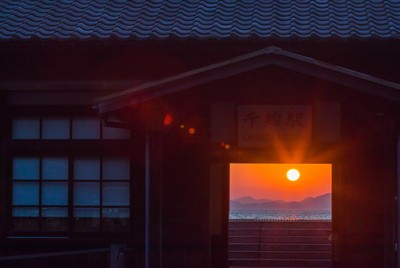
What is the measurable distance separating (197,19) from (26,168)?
338cm

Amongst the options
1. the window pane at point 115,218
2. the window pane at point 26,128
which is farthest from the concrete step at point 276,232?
the window pane at point 26,128

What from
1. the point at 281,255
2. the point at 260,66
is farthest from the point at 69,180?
the point at 281,255

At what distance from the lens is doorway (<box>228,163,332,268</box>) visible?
51.2 feet

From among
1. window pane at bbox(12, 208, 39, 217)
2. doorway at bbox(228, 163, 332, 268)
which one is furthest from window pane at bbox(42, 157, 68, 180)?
doorway at bbox(228, 163, 332, 268)

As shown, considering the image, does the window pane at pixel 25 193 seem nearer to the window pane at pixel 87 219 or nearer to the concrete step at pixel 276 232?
the window pane at pixel 87 219

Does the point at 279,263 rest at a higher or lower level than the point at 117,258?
lower

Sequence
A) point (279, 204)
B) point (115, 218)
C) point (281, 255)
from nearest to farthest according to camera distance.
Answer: point (115, 218), point (281, 255), point (279, 204)

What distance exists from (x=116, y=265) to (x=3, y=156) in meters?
2.96

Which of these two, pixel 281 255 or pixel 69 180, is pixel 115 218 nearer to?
pixel 69 180

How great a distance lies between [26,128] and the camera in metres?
10.8

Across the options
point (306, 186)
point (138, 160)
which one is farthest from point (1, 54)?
point (306, 186)

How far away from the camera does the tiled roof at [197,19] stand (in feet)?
33.9

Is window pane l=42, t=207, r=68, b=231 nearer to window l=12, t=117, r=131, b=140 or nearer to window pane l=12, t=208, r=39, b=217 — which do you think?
window pane l=12, t=208, r=39, b=217

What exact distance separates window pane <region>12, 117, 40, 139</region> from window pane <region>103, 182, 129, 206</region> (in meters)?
1.31
